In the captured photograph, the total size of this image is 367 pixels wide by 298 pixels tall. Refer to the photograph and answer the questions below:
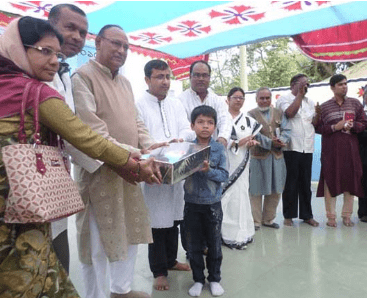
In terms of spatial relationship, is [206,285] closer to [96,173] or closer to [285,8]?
[96,173]

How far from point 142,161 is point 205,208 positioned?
962mm

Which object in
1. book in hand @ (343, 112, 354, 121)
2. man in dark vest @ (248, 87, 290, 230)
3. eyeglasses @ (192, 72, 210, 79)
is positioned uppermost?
eyeglasses @ (192, 72, 210, 79)

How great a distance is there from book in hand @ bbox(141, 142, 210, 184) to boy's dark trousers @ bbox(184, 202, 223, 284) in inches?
17.4

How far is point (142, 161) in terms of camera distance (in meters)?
1.72

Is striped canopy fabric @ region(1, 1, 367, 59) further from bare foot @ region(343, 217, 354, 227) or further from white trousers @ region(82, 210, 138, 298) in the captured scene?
white trousers @ region(82, 210, 138, 298)

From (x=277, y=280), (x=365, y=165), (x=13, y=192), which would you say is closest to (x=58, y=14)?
(x=13, y=192)

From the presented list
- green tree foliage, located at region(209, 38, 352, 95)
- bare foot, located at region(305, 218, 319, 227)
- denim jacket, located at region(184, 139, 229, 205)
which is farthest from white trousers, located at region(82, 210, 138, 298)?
green tree foliage, located at region(209, 38, 352, 95)

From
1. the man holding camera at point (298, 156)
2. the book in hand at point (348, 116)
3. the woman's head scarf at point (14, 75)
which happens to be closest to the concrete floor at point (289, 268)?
the man holding camera at point (298, 156)

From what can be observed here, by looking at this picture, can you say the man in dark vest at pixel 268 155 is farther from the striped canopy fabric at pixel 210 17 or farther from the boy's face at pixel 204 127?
the boy's face at pixel 204 127

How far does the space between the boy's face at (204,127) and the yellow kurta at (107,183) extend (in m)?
0.56

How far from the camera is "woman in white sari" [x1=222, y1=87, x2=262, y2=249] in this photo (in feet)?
11.7

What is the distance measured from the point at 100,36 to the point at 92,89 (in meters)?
0.34

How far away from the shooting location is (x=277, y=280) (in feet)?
8.98

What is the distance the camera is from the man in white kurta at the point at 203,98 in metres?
3.16
